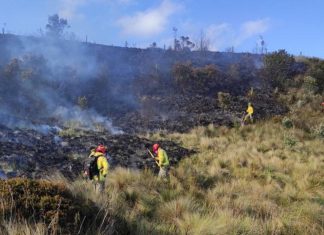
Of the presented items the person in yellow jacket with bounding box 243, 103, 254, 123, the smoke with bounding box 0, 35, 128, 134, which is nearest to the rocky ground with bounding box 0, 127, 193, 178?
the smoke with bounding box 0, 35, 128, 134

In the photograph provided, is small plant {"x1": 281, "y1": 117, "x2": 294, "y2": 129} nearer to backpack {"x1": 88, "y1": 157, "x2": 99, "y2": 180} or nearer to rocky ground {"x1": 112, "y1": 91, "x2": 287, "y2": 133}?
rocky ground {"x1": 112, "y1": 91, "x2": 287, "y2": 133}

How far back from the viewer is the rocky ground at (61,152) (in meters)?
15.8

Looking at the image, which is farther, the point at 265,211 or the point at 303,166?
the point at 303,166

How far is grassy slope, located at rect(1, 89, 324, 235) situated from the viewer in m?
8.78

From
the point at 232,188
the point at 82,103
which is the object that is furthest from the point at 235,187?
the point at 82,103

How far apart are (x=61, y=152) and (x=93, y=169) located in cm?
728

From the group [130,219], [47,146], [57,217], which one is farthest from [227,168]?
[57,217]

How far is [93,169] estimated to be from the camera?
12.3 metres

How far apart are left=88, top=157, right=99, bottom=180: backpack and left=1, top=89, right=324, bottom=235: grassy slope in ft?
1.95

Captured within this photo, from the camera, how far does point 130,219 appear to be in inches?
318

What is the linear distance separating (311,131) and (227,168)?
1219 centimetres

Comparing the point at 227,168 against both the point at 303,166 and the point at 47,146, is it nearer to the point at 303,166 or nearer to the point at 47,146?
the point at 303,166

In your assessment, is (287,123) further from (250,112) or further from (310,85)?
(310,85)

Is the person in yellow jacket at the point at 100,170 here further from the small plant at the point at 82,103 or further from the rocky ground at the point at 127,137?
the small plant at the point at 82,103
